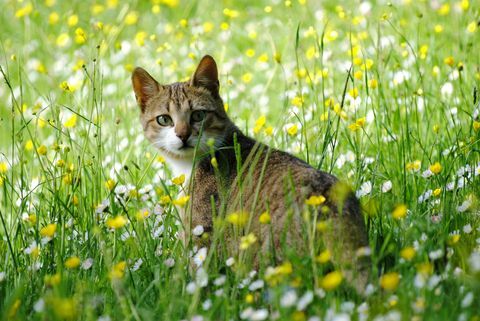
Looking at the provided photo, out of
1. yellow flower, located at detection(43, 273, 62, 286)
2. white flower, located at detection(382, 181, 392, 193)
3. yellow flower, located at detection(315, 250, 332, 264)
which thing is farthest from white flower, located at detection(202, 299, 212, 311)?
white flower, located at detection(382, 181, 392, 193)

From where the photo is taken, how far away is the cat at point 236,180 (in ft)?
10.9

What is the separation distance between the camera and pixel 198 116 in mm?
4516

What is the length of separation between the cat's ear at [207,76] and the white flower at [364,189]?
94cm

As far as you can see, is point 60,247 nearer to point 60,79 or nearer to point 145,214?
point 145,214

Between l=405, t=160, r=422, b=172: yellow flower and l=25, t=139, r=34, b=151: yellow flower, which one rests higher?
l=25, t=139, r=34, b=151: yellow flower

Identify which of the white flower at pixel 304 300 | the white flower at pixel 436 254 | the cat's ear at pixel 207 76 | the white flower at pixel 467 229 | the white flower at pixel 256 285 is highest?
the cat's ear at pixel 207 76

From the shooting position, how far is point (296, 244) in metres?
3.40

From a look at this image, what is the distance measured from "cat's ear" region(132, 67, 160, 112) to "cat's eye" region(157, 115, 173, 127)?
18 centimetres

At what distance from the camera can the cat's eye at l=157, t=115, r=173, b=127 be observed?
4.54m

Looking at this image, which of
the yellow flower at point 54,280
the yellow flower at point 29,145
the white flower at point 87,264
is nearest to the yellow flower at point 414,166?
the white flower at point 87,264

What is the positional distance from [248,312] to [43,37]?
5140 millimetres

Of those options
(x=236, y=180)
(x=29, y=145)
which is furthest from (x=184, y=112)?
(x=29, y=145)

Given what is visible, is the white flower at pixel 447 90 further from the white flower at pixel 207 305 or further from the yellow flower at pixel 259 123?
the white flower at pixel 207 305

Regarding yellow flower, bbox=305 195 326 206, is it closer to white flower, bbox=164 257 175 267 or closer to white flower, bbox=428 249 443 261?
white flower, bbox=428 249 443 261
